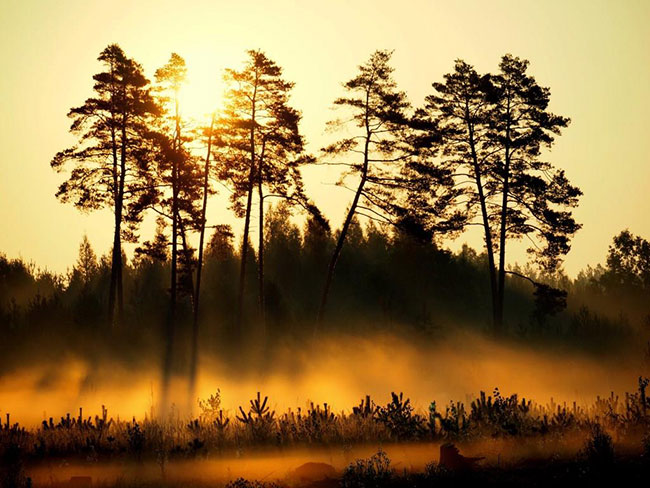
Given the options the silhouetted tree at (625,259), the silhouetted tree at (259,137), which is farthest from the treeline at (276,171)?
the silhouetted tree at (625,259)

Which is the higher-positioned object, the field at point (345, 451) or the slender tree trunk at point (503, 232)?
the slender tree trunk at point (503, 232)

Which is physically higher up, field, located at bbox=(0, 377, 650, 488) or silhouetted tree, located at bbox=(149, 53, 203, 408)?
silhouetted tree, located at bbox=(149, 53, 203, 408)

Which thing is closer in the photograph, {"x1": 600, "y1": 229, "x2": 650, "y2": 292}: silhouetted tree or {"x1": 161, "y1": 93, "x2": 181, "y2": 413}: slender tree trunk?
{"x1": 161, "y1": 93, "x2": 181, "y2": 413}: slender tree trunk

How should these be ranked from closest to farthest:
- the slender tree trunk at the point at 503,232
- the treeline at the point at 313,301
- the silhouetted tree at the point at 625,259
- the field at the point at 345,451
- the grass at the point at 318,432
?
the field at the point at 345,451
the grass at the point at 318,432
the slender tree trunk at the point at 503,232
the treeline at the point at 313,301
the silhouetted tree at the point at 625,259

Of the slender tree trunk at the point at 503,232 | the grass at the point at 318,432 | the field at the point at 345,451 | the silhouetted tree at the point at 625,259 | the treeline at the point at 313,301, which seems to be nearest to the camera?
the field at the point at 345,451

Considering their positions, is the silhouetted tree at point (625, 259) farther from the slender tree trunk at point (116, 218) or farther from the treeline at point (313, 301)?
the slender tree trunk at point (116, 218)

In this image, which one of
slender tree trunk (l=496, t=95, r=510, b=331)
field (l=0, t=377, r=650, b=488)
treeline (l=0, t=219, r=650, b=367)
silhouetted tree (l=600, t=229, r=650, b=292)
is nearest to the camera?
field (l=0, t=377, r=650, b=488)

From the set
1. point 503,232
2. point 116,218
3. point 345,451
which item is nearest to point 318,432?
point 345,451

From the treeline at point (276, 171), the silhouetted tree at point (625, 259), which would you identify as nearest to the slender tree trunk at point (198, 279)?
the treeline at point (276, 171)

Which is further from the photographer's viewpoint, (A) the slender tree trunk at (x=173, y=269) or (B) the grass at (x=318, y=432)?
(A) the slender tree trunk at (x=173, y=269)

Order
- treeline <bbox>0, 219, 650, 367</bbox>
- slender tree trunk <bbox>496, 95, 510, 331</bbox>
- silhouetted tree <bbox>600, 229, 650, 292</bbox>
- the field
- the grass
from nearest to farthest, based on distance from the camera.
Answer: the field
the grass
slender tree trunk <bbox>496, 95, 510, 331</bbox>
treeline <bbox>0, 219, 650, 367</bbox>
silhouetted tree <bbox>600, 229, 650, 292</bbox>

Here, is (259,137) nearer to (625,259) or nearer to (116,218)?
(116,218)

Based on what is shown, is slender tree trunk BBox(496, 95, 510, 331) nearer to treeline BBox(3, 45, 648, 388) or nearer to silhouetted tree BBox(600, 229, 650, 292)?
treeline BBox(3, 45, 648, 388)

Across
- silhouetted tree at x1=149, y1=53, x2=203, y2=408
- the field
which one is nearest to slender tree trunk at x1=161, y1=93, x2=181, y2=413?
silhouetted tree at x1=149, y1=53, x2=203, y2=408
